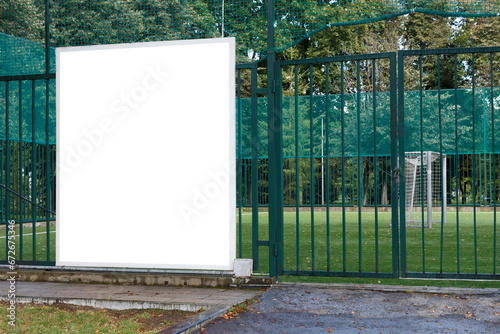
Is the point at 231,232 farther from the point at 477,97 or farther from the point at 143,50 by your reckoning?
the point at 477,97

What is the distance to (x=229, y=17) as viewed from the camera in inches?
245

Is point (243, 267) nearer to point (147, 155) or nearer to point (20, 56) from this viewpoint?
point (147, 155)

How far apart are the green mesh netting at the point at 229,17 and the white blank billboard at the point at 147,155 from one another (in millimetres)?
465

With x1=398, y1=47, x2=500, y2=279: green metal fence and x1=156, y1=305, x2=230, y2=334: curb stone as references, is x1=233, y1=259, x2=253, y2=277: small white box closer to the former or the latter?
x1=156, y1=305, x2=230, y2=334: curb stone

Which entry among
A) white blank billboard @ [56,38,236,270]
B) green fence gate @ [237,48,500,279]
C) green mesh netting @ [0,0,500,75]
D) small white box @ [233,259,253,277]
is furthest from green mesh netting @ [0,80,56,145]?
small white box @ [233,259,253,277]

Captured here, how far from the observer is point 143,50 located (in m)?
5.87

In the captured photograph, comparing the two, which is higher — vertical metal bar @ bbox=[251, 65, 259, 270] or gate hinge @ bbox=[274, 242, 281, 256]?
vertical metal bar @ bbox=[251, 65, 259, 270]

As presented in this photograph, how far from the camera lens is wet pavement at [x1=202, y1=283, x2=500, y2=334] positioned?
3.92m

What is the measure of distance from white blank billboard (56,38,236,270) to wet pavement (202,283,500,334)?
1.04 meters

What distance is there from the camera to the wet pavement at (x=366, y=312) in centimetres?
392

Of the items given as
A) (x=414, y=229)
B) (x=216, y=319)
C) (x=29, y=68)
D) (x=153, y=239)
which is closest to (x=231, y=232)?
(x=153, y=239)

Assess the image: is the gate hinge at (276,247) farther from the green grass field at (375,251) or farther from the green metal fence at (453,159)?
the green metal fence at (453,159)

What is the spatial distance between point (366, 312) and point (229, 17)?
3.67 metres

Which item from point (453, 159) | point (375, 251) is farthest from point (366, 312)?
point (453, 159)
